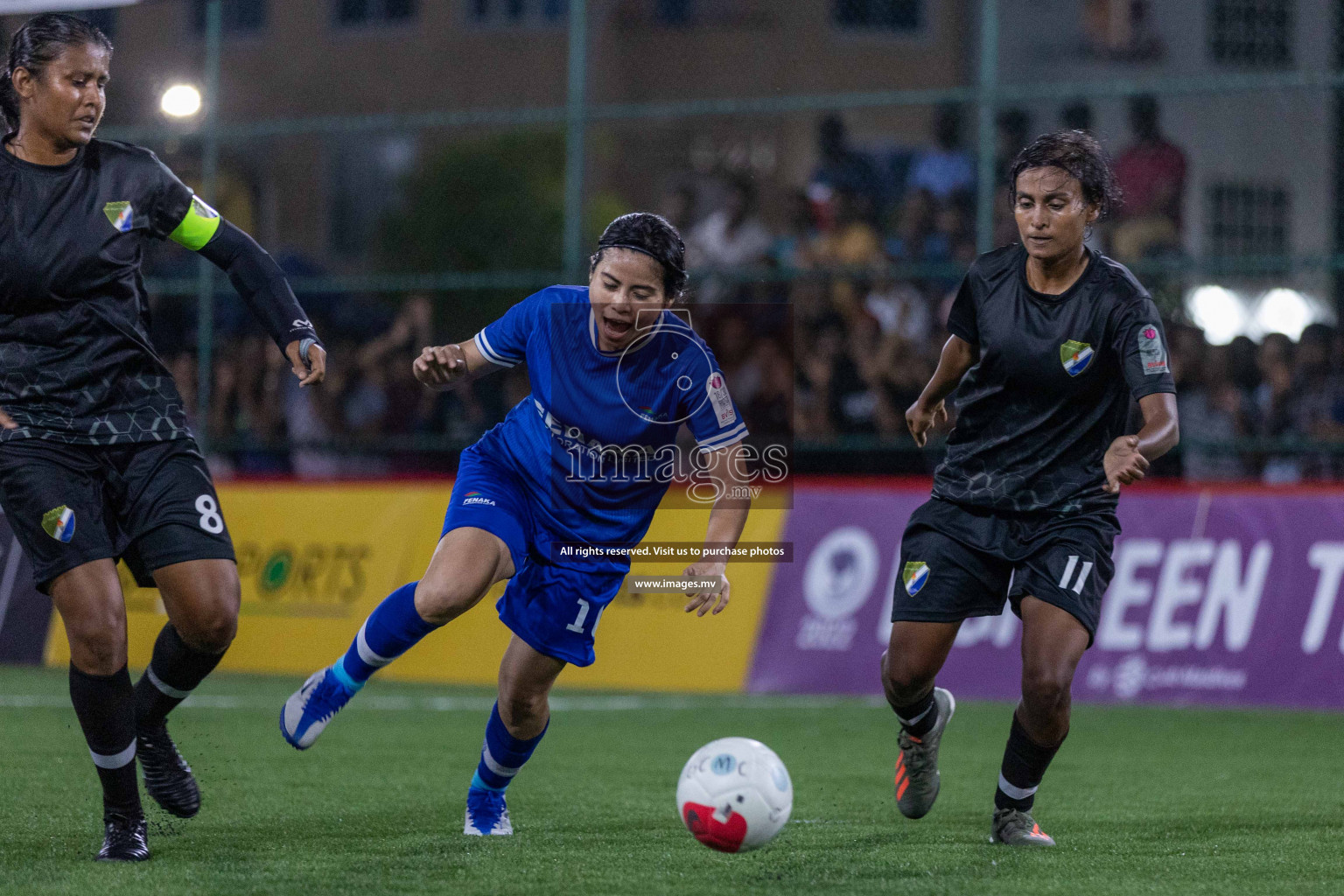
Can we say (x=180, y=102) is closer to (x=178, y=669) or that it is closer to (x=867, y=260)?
(x=867, y=260)

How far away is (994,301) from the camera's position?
5.62 m

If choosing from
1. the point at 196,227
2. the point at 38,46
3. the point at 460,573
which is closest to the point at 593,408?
the point at 460,573

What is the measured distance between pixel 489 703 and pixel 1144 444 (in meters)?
5.87

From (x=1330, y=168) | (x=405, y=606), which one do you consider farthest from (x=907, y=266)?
(x=405, y=606)

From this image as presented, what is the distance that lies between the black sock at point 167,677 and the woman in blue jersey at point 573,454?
2.13 feet

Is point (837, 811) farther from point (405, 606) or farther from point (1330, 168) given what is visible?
point (1330, 168)

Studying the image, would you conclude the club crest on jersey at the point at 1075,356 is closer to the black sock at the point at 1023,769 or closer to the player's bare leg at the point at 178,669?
the black sock at the point at 1023,769

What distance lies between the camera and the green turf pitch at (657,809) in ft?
15.6

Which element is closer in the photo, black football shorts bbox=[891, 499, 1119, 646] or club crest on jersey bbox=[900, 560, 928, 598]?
black football shorts bbox=[891, 499, 1119, 646]

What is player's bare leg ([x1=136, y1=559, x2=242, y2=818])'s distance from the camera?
17.0 feet

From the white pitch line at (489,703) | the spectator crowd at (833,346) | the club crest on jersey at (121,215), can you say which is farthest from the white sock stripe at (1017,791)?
the spectator crowd at (833,346)

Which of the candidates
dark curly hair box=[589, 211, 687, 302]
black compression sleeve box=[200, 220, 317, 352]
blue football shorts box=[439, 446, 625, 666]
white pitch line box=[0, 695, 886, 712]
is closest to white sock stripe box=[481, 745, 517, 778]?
blue football shorts box=[439, 446, 625, 666]

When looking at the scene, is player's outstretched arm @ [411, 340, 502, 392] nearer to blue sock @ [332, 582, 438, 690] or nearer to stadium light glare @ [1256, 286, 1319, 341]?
blue sock @ [332, 582, 438, 690]

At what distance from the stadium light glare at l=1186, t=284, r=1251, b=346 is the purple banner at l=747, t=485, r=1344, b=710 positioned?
1.45 m
